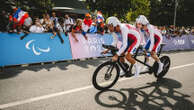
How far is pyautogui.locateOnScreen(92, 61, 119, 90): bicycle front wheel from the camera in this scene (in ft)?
13.8

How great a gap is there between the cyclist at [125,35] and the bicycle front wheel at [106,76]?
0.74 ft

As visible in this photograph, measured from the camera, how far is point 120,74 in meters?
4.60

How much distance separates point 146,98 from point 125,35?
1.67 m

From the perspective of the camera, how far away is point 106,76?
442 centimetres

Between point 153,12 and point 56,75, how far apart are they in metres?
47.7

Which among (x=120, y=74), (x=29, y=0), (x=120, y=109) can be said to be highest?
(x=29, y=0)

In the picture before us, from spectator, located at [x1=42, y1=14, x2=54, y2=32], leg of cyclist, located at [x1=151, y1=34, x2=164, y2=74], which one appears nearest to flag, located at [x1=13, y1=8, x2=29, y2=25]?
spectator, located at [x1=42, y1=14, x2=54, y2=32]

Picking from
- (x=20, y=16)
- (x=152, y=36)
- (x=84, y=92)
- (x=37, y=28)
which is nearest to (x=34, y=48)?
(x=37, y=28)

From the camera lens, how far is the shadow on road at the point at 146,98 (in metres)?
3.57

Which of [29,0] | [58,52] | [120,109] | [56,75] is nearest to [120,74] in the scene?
[120,109]

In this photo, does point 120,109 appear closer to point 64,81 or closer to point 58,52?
point 64,81

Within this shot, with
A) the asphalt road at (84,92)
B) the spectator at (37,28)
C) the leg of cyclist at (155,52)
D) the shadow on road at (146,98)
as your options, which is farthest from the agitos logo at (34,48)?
the leg of cyclist at (155,52)

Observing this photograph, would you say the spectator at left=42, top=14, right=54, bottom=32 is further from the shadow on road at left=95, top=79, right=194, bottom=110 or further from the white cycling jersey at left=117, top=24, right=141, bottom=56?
the shadow on road at left=95, top=79, right=194, bottom=110

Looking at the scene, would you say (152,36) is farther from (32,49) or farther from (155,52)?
(32,49)
